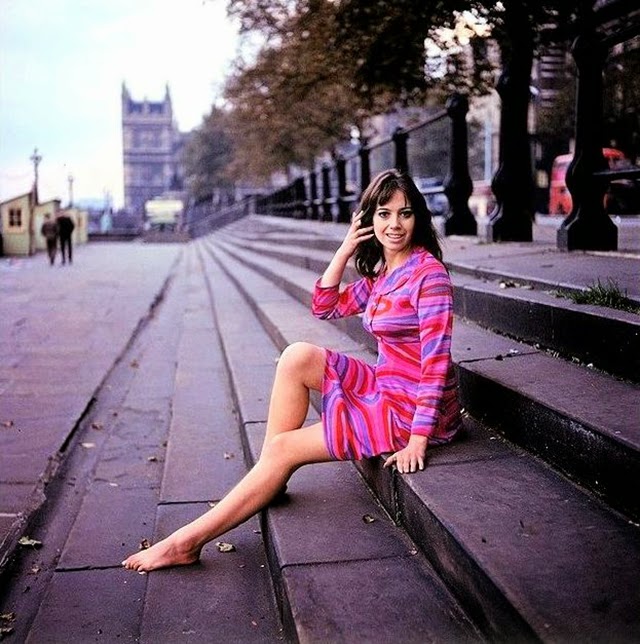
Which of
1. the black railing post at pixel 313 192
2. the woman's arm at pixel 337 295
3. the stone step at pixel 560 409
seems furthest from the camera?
the black railing post at pixel 313 192

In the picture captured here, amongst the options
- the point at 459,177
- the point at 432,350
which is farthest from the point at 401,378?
the point at 459,177

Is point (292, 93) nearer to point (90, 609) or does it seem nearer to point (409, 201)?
point (409, 201)

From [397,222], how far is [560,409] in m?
0.87

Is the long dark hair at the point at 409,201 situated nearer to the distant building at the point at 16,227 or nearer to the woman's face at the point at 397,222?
the woman's face at the point at 397,222

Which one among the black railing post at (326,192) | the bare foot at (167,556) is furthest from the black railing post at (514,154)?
the black railing post at (326,192)

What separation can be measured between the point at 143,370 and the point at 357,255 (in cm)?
359

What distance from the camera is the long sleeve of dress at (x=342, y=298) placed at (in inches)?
121

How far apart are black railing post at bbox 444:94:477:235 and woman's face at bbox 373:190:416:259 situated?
4.96 meters

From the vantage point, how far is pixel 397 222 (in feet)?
9.06

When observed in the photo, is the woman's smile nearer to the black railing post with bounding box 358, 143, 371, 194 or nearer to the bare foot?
the bare foot

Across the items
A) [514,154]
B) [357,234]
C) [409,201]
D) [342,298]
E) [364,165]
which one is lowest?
[342,298]

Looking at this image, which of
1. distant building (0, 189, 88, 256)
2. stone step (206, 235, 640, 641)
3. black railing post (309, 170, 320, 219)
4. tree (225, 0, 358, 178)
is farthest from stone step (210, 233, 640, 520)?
distant building (0, 189, 88, 256)

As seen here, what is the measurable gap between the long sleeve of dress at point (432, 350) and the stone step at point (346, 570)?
40 cm

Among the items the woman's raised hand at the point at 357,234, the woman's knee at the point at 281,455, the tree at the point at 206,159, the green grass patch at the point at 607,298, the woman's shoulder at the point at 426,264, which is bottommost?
the woman's knee at the point at 281,455
